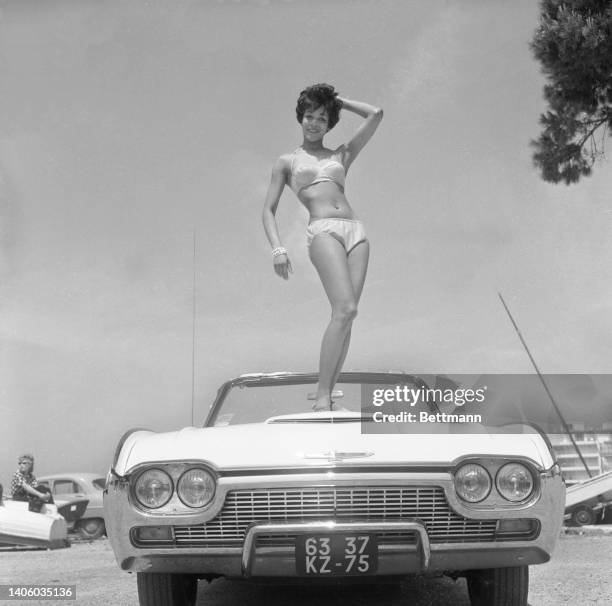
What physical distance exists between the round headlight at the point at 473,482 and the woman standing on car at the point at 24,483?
777 centimetres

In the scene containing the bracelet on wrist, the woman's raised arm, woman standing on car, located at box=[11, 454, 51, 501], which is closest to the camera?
the bracelet on wrist

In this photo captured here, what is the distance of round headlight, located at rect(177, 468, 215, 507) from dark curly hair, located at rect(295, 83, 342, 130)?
2072mm

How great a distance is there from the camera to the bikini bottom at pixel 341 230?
372cm

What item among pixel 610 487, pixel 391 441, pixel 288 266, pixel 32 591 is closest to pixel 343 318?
pixel 288 266

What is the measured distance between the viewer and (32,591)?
336 cm

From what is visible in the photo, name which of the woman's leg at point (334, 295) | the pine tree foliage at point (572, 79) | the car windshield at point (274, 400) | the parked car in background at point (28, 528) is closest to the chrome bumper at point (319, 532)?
the woman's leg at point (334, 295)

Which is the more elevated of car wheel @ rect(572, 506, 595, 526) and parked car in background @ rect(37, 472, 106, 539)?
parked car in background @ rect(37, 472, 106, 539)

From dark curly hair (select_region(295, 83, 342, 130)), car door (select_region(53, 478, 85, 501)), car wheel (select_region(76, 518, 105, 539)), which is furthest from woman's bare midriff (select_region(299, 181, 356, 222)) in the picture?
car door (select_region(53, 478, 85, 501))

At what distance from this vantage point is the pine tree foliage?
769 centimetres

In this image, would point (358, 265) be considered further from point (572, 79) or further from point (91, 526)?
point (91, 526)

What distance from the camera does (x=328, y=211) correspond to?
12.3ft

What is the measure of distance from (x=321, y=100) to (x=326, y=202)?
1.69 feet

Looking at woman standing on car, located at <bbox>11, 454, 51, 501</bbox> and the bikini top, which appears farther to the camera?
woman standing on car, located at <bbox>11, 454, 51, 501</bbox>

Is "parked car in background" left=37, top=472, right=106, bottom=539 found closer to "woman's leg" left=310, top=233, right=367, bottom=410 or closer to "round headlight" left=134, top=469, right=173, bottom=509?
"woman's leg" left=310, top=233, right=367, bottom=410
